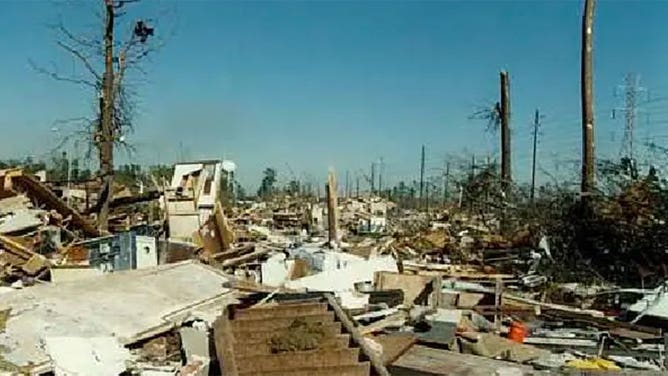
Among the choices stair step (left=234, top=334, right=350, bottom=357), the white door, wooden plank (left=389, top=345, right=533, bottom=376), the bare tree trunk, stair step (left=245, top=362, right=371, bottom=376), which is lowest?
wooden plank (left=389, top=345, right=533, bottom=376)

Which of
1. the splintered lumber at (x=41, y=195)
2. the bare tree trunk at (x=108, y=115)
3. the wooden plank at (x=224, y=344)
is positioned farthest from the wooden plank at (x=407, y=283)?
the bare tree trunk at (x=108, y=115)

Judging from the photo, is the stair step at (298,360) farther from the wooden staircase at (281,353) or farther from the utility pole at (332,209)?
the utility pole at (332,209)

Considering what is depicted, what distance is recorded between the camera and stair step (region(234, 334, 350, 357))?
6.33 meters

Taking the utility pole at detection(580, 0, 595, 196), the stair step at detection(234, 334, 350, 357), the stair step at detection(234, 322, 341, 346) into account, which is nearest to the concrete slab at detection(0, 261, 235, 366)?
the stair step at detection(234, 322, 341, 346)

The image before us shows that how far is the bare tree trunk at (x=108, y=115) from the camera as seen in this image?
1527cm

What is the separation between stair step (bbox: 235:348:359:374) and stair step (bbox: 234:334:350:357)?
0.49 feet

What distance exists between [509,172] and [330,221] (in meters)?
6.96

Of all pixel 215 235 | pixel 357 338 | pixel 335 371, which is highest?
pixel 215 235

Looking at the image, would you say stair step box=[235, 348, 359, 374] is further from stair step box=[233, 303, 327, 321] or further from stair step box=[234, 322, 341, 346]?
stair step box=[233, 303, 327, 321]

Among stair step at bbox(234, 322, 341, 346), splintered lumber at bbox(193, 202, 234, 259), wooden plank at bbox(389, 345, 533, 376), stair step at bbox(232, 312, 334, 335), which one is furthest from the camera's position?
splintered lumber at bbox(193, 202, 234, 259)

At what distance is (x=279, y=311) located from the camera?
7.50 m

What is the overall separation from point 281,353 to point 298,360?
0.62 feet

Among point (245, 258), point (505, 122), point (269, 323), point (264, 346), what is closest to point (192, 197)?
point (245, 258)

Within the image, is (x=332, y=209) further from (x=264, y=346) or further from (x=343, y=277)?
(x=264, y=346)
